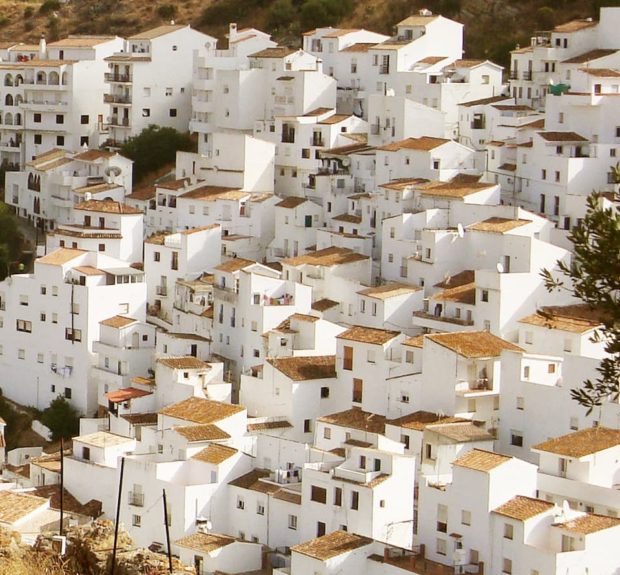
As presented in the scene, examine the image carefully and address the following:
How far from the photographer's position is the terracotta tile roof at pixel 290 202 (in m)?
62.1

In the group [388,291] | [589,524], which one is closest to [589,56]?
[388,291]

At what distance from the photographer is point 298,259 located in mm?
58125

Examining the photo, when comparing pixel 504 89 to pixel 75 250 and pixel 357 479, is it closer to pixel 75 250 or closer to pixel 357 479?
pixel 75 250

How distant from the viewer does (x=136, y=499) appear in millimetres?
48531

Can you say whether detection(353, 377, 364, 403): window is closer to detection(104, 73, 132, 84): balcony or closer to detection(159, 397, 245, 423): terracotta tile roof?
detection(159, 397, 245, 423): terracotta tile roof

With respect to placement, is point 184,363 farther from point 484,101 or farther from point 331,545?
point 484,101

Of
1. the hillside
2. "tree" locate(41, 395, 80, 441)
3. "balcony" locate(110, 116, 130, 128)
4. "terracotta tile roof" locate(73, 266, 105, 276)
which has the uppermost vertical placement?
the hillside

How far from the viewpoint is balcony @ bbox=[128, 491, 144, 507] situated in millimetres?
48375

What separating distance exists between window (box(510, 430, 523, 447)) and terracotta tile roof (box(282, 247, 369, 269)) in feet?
33.9

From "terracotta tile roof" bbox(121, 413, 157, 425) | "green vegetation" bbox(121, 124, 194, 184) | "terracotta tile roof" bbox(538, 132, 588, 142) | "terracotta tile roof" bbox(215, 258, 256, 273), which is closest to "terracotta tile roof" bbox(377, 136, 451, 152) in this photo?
"terracotta tile roof" bbox(538, 132, 588, 142)

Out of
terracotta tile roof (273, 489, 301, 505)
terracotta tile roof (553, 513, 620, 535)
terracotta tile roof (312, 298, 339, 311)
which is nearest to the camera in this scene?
terracotta tile roof (553, 513, 620, 535)

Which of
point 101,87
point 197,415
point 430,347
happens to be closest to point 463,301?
point 430,347

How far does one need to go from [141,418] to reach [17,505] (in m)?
4.94

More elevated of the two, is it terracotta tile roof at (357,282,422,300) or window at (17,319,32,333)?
terracotta tile roof at (357,282,422,300)
